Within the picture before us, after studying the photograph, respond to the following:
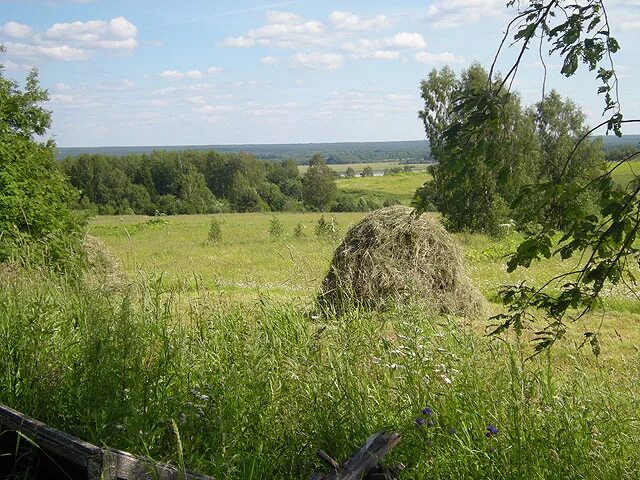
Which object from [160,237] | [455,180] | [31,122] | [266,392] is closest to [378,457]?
[455,180]

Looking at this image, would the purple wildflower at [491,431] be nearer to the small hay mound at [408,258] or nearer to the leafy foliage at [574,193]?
the leafy foliage at [574,193]

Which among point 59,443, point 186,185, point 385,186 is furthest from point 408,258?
point 385,186

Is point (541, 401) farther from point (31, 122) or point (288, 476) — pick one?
point (31, 122)

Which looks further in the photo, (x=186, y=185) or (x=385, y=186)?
(x=385, y=186)

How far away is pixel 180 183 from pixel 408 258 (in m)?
71.4

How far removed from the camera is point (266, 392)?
3768 millimetres

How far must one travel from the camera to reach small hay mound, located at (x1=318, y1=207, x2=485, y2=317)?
10.3 meters

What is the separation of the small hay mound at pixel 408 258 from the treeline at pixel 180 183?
57103 millimetres

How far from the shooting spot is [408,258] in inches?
424

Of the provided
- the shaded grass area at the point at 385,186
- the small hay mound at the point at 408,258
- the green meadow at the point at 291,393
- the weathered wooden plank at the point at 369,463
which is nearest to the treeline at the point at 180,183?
the shaded grass area at the point at 385,186

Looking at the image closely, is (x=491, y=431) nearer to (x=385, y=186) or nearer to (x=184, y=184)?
(x=184, y=184)

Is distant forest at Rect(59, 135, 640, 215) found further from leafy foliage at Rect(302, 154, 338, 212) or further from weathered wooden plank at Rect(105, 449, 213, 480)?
weathered wooden plank at Rect(105, 449, 213, 480)

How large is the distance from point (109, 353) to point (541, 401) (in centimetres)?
237

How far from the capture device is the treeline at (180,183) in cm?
7325
